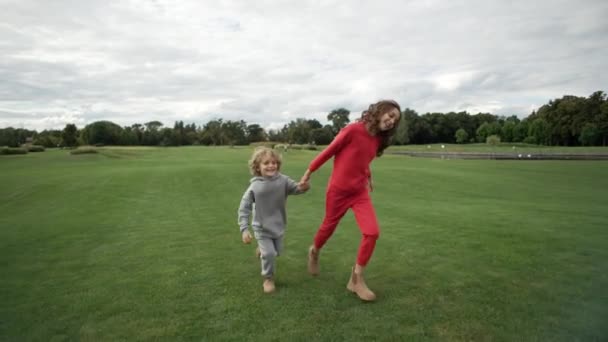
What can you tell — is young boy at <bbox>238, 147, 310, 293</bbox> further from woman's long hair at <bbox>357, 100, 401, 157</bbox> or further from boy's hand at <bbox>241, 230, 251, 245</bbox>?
woman's long hair at <bbox>357, 100, 401, 157</bbox>

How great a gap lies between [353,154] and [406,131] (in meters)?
80.3

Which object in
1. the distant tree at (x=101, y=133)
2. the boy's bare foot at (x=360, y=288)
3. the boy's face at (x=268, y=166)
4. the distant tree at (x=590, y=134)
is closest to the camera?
the boy's bare foot at (x=360, y=288)

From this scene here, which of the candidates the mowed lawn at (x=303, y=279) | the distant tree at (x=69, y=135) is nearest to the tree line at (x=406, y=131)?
the distant tree at (x=69, y=135)

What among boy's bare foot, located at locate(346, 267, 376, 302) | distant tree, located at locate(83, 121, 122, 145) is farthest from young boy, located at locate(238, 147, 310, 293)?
distant tree, located at locate(83, 121, 122, 145)

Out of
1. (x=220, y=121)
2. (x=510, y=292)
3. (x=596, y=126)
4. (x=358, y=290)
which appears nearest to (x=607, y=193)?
(x=510, y=292)

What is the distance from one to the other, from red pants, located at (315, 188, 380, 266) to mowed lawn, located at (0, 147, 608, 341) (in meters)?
0.53

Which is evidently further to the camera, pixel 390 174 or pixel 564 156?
pixel 564 156

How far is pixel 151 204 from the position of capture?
442 inches

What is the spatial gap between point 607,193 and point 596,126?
202ft

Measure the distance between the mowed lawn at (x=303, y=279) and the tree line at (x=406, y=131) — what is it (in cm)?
4387

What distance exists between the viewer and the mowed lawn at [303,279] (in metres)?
3.41

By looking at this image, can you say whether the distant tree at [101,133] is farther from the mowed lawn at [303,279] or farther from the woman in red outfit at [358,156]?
the woman in red outfit at [358,156]

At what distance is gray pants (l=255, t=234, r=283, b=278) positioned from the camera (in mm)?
4395

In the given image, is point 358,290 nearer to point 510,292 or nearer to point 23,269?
point 510,292
